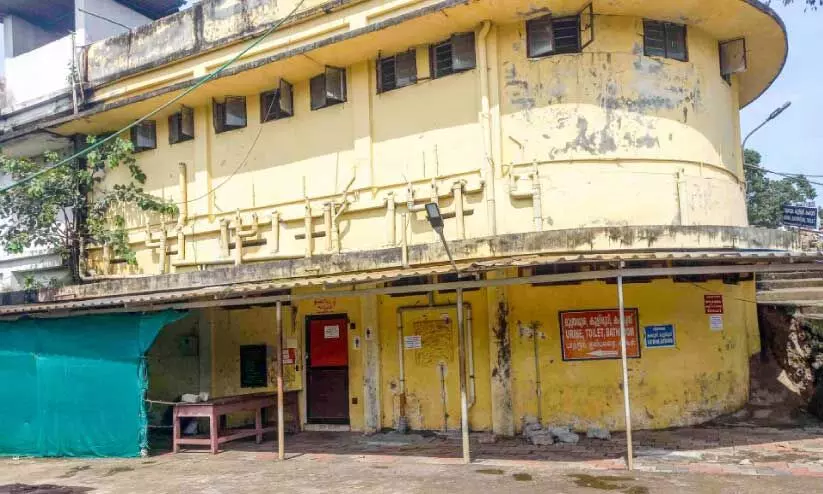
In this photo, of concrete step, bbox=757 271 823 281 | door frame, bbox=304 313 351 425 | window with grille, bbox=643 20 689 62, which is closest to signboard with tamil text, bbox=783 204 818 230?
concrete step, bbox=757 271 823 281

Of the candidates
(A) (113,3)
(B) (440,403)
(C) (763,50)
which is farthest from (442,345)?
(A) (113,3)

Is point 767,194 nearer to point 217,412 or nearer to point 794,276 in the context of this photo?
point 794,276

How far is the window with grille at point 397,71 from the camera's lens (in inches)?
472

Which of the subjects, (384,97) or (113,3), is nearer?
(384,97)

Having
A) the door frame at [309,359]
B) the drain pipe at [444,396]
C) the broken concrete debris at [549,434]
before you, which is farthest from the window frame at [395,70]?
the broken concrete debris at [549,434]

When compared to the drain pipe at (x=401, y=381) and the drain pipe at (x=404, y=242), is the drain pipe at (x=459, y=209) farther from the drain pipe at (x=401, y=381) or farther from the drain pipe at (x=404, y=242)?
the drain pipe at (x=401, y=381)

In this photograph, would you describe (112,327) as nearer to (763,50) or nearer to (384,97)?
(384,97)

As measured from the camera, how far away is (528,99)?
36.2ft

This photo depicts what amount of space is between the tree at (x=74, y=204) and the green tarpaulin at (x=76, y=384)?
2698mm

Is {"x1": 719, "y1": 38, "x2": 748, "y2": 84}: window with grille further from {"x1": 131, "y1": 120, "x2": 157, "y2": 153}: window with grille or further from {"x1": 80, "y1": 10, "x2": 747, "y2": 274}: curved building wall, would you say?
{"x1": 131, "y1": 120, "x2": 157, "y2": 153}: window with grille

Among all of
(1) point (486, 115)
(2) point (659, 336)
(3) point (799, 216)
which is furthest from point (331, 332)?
(3) point (799, 216)

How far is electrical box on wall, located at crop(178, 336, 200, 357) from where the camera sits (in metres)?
14.2

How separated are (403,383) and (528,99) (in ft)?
16.2

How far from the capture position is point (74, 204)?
15016 millimetres
